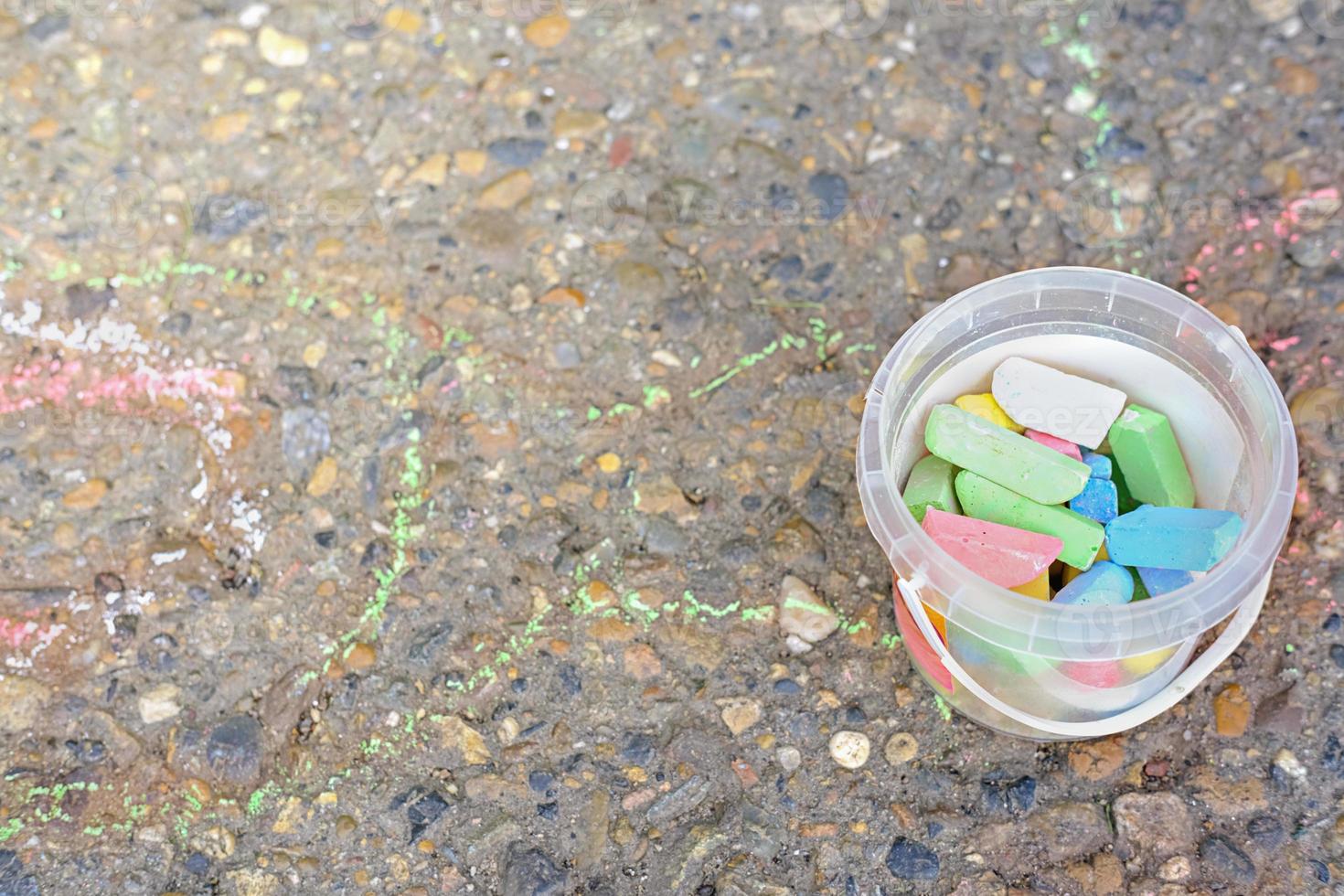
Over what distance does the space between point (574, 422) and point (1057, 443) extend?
0.82 m

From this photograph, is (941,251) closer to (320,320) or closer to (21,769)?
(320,320)

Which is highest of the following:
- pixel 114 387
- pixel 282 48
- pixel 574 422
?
pixel 282 48

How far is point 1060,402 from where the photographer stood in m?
1.85

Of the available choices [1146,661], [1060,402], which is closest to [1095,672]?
[1146,661]

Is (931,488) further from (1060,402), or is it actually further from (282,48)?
(282,48)

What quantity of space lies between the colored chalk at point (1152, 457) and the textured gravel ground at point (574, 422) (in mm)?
264

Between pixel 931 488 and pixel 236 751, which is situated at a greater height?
pixel 931 488

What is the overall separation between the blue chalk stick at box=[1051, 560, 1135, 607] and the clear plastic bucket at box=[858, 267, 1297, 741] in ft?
0.32

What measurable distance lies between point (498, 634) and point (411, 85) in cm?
123

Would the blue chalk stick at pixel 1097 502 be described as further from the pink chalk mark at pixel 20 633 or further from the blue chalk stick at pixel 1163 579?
the pink chalk mark at pixel 20 633

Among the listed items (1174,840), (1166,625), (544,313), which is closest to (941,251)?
(544,313)

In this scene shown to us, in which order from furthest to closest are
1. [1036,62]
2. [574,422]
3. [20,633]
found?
[1036,62]
[574,422]
[20,633]

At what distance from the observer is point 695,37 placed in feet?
8.21

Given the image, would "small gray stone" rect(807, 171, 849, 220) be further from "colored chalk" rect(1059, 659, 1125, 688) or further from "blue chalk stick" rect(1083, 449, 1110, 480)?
"colored chalk" rect(1059, 659, 1125, 688)
